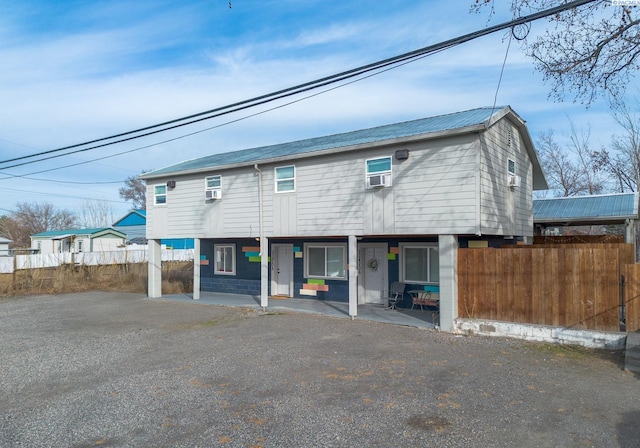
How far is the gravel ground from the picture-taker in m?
4.70

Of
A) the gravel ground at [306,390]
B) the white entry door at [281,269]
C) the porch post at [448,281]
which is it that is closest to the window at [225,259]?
the white entry door at [281,269]

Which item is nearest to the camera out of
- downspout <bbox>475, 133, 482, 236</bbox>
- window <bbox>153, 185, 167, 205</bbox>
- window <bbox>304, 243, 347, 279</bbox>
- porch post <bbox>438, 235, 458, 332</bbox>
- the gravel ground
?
the gravel ground

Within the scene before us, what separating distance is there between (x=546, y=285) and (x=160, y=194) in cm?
1282

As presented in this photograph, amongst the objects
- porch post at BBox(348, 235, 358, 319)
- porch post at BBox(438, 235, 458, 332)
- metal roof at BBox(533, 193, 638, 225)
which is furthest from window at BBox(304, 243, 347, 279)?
metal roof at BBox(533, 193, 638, 225)

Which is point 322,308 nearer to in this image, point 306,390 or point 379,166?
point 379,166

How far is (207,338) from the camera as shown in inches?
378

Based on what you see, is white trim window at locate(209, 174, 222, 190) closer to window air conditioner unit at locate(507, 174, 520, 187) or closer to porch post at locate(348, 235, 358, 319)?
porch post at locate(348, 235, 358, 319)

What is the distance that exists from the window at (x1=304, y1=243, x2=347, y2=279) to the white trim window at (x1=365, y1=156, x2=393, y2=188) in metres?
3.56

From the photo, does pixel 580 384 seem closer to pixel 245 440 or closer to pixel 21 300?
pixel 245 440

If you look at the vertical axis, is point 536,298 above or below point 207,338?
above

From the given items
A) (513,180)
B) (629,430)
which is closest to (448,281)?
(513,180)

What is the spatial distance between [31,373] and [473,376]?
22.9ft

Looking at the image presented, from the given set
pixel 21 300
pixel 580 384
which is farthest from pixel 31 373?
pixel 21 300

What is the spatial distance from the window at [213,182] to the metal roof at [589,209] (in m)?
12.0
